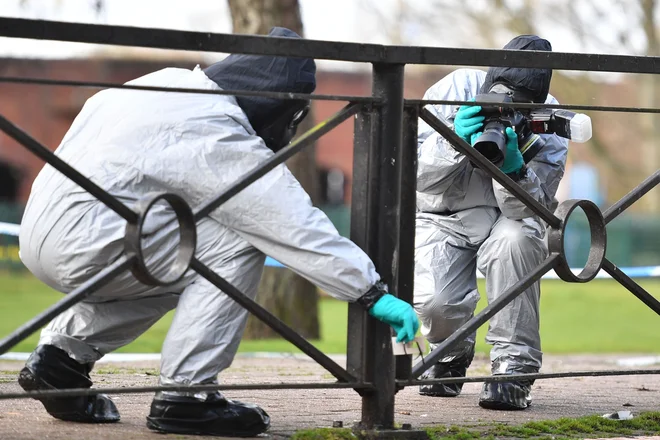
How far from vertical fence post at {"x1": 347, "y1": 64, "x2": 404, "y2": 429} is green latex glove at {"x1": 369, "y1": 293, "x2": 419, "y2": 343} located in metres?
0.10

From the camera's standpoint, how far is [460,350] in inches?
184

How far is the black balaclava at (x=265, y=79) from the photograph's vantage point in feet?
11.2

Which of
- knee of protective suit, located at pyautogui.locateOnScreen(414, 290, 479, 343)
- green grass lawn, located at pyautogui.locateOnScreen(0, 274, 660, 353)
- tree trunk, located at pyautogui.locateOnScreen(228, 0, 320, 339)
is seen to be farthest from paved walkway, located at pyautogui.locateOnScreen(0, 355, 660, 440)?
tree trunk, located at pyautogui.locateOnScreen(228, 0, 320, 339)

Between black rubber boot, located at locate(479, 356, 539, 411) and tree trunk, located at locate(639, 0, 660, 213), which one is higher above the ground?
tree trunk, located at locate(639, 0, 660, 213)

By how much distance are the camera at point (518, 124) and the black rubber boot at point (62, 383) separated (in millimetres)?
1623

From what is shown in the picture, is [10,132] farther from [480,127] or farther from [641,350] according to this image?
[641,350]

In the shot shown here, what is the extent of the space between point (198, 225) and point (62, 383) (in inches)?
29.5

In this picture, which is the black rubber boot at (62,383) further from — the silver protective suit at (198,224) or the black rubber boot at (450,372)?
the black rubber boot at (450,372)

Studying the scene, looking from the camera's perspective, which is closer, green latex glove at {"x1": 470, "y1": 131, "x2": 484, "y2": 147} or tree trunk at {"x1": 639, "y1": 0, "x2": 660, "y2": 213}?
green latex glove at {"x1": 470, "y1": 131, "x2": 484, "y2": 147}

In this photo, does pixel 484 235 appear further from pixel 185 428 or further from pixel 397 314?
pixel 185 428

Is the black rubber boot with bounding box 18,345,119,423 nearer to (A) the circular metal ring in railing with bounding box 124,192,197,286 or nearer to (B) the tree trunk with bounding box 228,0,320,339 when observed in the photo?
(A) the circular metal ring in railing with bounding box 124,192,197,286

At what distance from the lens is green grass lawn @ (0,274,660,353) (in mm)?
10047

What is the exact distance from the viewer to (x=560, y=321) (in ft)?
49.1

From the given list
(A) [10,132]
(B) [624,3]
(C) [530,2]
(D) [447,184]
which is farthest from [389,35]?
(A) [10,132]
